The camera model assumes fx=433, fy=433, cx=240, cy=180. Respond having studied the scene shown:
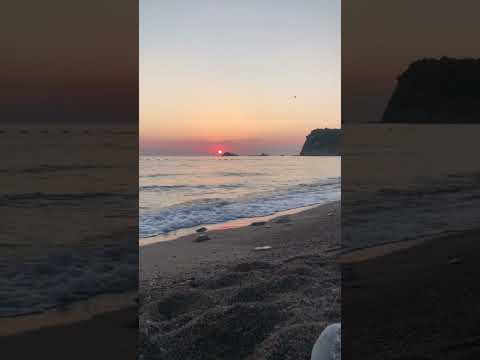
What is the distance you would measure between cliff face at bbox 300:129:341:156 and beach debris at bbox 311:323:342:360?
88.9ft

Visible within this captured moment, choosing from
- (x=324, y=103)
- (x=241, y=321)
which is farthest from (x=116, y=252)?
(x=324, y=103)

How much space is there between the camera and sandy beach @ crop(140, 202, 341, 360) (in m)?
2.34

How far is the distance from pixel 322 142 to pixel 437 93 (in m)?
26.7

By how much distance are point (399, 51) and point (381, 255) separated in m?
1.32

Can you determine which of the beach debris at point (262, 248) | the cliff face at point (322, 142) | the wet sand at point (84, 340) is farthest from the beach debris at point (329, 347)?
the cliff face at point (322, 142)

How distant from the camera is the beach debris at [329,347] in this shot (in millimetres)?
1941

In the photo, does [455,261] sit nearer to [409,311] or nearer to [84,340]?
[409,311]

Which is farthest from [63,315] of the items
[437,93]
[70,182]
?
[437,93]

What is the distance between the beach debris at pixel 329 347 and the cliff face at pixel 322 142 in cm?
2710

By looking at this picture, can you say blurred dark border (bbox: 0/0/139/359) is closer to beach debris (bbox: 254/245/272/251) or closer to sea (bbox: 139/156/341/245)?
beach debris (bbox: 254/245/272/251)

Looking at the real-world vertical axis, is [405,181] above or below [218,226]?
above

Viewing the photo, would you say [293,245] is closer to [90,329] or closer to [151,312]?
[151,312]

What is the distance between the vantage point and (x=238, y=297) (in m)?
2.95

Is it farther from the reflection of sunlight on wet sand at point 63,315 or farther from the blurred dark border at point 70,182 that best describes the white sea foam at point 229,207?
the reflection of sunlight on wet sand at point 63,315
